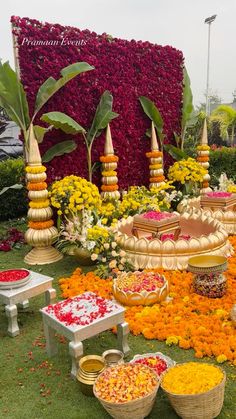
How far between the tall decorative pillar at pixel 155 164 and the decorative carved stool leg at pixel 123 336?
18.1 ft

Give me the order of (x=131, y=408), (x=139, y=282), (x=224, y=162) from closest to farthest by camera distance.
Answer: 1. (x=131, y=408)
2. (x=139, y=282)
3. (x=224, y=162)

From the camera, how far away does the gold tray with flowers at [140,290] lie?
452 cm

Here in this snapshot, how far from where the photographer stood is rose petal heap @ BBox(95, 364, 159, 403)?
110 inches

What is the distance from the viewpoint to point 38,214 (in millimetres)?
6414

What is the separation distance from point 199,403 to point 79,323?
1176 mm

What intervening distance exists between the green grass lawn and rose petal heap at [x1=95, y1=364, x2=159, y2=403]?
274mm

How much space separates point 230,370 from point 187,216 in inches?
150

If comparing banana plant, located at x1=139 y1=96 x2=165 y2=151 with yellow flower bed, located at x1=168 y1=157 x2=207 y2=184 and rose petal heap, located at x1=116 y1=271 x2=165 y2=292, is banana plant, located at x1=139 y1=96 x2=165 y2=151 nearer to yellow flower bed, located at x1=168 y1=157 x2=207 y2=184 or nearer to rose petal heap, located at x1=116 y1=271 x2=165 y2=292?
yellow flower bed, located at x1=168 y1=157 x2=207 y2=184

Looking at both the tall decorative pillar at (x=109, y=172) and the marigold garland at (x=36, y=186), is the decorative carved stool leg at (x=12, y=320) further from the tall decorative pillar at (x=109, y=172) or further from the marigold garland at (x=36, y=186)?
the tall decorative pillar at (x=109, y=172)

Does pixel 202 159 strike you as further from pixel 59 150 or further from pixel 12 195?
pixel 12 195

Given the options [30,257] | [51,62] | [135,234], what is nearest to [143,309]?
[135,234]

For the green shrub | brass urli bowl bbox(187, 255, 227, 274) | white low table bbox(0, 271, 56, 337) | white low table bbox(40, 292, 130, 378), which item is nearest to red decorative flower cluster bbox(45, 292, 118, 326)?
white low table bbox(40, 292, 130, 378)

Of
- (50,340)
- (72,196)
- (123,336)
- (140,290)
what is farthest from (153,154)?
(50,340)

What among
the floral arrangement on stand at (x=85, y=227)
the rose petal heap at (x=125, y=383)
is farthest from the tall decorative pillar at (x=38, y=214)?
the rose petal heap at (x=125, y=383)
